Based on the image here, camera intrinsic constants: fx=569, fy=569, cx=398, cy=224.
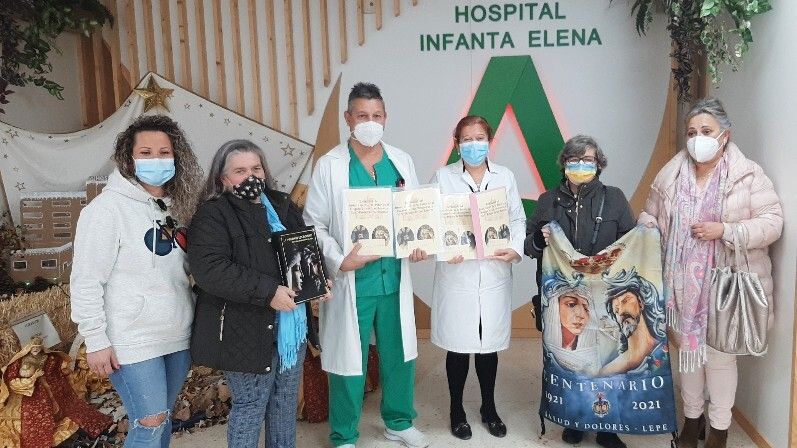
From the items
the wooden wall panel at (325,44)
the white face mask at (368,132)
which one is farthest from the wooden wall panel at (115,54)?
the white face mask at (368,132)

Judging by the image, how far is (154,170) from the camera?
2.02m

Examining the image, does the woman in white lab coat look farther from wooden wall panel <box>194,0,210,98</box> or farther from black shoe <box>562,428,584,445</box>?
wooden wall panel <box>194,0,210,98</box>

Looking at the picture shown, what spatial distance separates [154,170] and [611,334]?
206 cm

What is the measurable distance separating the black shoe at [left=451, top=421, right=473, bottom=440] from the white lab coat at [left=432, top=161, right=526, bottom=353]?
44cm

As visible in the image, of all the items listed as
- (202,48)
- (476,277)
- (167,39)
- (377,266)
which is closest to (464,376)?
(476,277)

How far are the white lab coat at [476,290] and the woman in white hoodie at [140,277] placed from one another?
4.03 feet

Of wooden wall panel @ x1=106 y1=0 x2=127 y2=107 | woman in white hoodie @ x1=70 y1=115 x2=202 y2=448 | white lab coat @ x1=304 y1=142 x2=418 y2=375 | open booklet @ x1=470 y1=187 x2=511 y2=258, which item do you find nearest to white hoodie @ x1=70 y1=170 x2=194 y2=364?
woman in white hoodie @ x1=70 y1=115 x2=202 y2=448

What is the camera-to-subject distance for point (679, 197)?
2.62 meters

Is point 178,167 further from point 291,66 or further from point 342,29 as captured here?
point 342,29

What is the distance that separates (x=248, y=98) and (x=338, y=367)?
8.26ft

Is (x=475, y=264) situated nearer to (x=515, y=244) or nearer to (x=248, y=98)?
(x=515, y=244)

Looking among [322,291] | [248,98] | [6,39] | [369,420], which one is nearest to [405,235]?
[322,291]

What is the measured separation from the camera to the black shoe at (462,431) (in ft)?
9.58

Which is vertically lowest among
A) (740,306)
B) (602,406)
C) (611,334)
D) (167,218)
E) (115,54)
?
(602,406)
